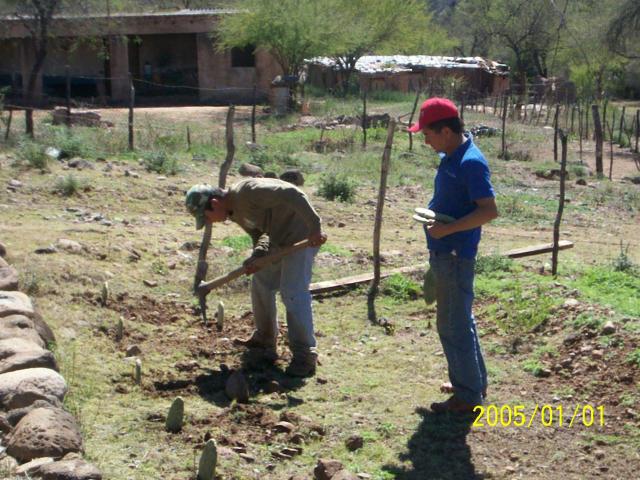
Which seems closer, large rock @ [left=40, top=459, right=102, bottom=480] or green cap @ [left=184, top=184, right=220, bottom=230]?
large rock @ [left=40, top=459, right=102, bottom=480]

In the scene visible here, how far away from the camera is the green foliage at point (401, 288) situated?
7812 mm

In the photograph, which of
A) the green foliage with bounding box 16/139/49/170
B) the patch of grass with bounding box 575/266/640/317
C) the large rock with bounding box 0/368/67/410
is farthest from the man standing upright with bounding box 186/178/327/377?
the green foliage with bounding box 16/139/49/170

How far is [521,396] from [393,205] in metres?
7.61

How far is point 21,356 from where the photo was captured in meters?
4.88

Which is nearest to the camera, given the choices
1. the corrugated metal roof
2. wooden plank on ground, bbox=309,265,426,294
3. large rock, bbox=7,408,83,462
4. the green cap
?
large rock, bbox=7,408,83,462

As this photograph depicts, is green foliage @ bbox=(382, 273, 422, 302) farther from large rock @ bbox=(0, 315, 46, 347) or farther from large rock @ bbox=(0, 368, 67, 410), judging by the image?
large rock @ bbox=(0, 368, 67, 410)

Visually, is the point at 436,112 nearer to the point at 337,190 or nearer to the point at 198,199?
the point at 198,199

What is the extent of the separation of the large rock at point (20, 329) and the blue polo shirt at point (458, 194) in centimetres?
241

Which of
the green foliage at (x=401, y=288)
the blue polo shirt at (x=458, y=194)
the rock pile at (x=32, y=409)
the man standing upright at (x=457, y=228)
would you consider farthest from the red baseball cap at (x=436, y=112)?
the green foliage at (x=401, y=288)

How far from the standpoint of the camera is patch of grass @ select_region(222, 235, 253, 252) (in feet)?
30.6

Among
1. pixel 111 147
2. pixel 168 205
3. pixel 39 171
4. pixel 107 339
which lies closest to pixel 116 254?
pixel 107 339
